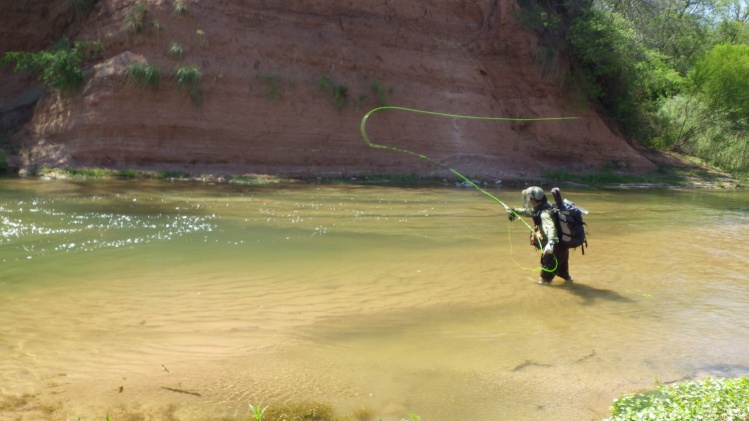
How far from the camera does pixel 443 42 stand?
2309 cm

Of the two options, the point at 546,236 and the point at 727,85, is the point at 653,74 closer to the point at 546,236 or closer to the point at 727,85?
the point at 727,85

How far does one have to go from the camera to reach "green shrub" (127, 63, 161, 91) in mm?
18891

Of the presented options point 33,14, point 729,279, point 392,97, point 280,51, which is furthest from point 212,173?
point 729,279

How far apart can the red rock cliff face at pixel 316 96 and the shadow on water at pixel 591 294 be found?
40.4 ft

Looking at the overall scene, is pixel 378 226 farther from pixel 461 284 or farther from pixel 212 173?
pixel 212 173

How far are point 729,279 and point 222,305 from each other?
20.8 ft

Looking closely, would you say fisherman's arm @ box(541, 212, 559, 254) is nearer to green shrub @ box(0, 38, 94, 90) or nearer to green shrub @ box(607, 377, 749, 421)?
green shrub @ box(607, 377, 749, 421)

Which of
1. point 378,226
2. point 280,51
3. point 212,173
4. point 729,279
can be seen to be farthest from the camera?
point 280,51

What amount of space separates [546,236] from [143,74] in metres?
14.4

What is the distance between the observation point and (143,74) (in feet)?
62.0

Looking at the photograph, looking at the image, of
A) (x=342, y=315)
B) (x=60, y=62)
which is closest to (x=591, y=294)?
(x=342, y=315)

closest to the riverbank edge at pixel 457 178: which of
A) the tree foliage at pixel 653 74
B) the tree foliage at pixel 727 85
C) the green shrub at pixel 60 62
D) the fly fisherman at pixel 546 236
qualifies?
the tree foliage at pixel 653 74

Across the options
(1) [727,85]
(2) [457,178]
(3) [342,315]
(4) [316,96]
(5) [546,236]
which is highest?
(1) [727,85]

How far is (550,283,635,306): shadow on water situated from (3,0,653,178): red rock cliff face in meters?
12.3
